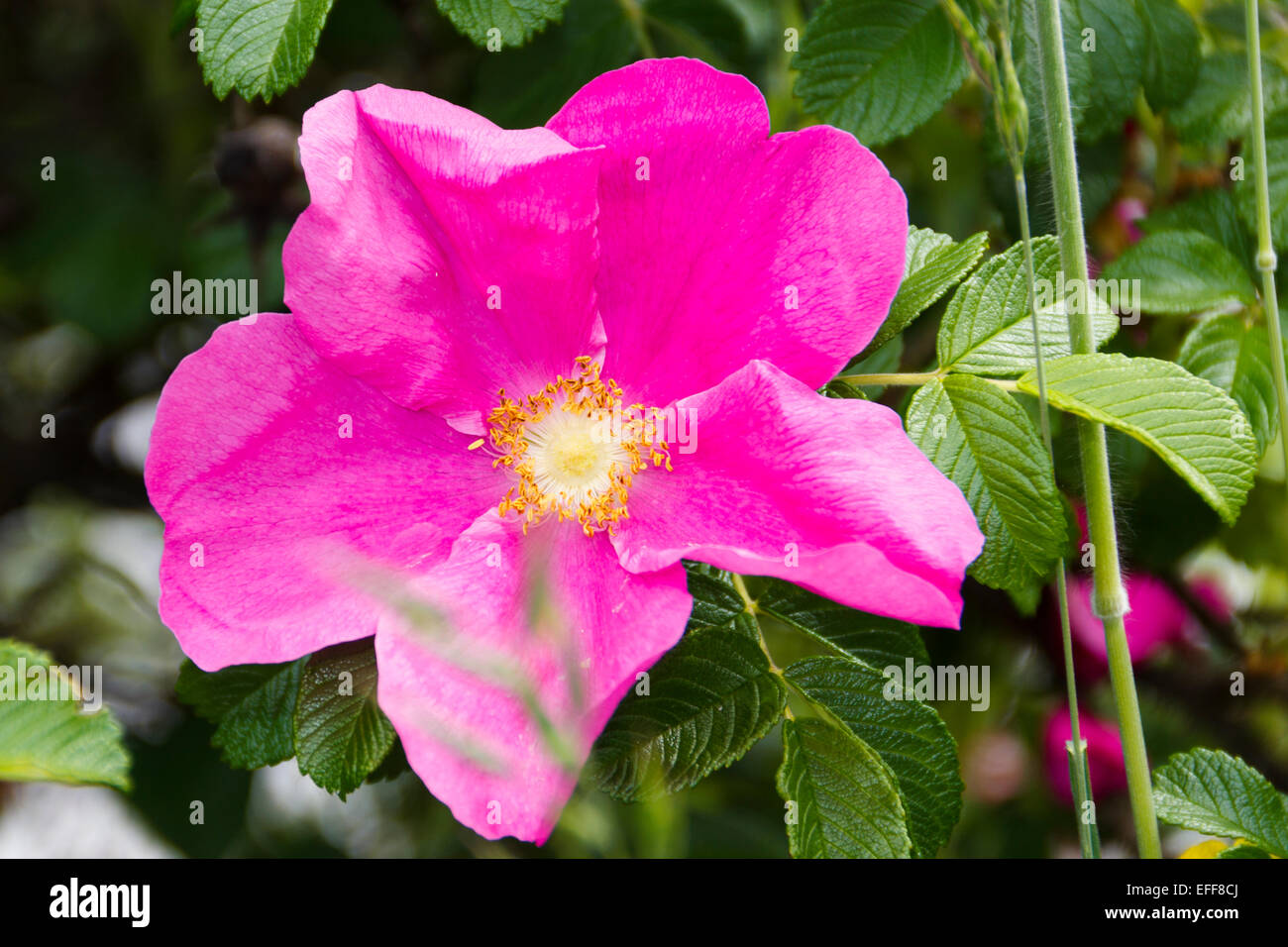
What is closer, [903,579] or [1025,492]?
[903,579]

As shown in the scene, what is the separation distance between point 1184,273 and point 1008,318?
0.27m

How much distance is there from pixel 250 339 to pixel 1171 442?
57 cm

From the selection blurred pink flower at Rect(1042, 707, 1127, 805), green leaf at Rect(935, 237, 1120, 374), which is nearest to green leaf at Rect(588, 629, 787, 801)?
green leaf at Rect(935, 237, 1120, 374)

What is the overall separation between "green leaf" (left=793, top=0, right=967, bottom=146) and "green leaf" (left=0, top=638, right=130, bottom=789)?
2.11ft

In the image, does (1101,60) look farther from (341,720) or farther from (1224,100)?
(341,720)

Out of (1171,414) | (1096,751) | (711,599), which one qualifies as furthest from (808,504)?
(1096,751)

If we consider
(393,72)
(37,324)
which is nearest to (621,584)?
(393,72)

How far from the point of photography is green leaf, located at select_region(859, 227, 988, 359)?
758 millimetres

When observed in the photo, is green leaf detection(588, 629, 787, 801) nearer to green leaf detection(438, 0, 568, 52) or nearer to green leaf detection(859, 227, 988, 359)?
green leaf detection(859, 227, 988, 359)

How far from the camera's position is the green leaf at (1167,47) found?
3.19ft

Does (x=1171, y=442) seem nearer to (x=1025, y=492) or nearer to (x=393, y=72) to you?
(x=1025, y=492)

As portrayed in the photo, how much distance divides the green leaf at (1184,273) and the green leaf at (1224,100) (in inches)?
3.6
